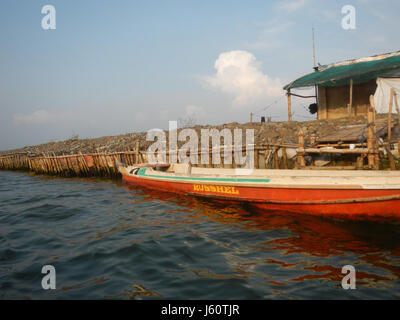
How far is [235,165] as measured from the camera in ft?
47.6

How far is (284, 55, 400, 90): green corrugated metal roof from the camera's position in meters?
19.0

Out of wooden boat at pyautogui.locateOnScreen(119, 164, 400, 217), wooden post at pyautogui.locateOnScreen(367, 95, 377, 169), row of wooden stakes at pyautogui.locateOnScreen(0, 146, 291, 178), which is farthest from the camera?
row of wooden stakes at pyautogui.locateOnScreen(0, 146, 291, 178)

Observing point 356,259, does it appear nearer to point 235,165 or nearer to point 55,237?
point 55,237

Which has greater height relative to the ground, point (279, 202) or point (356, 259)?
point (279, 202)

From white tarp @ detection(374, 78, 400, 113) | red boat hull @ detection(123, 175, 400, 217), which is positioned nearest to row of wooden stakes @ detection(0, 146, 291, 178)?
red boat hull @ detection(123, 175, 400, 217)

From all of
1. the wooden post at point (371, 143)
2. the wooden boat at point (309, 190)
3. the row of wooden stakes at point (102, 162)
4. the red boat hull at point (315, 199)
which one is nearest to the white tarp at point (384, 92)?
the wooden post at point (371, 143)

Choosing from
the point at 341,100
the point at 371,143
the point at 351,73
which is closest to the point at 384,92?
the point at 351,73

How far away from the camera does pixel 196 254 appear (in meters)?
6.49

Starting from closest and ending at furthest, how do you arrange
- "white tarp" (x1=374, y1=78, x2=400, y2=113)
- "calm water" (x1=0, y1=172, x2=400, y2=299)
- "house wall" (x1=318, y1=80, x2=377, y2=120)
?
"calm water" (x1=0, y1=172, x2=400, y2=299) → "white tarp" (x1=374, y1=78, x2=400, y2=113) → "house wall" (x1=318, y1=80, x2=377, y2=120)

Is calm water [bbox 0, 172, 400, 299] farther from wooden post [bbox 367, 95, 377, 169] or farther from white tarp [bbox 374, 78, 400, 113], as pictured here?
white tarp [bbox 374, 78, 400, 113]

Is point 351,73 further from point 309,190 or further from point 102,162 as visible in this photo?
point 102,162
